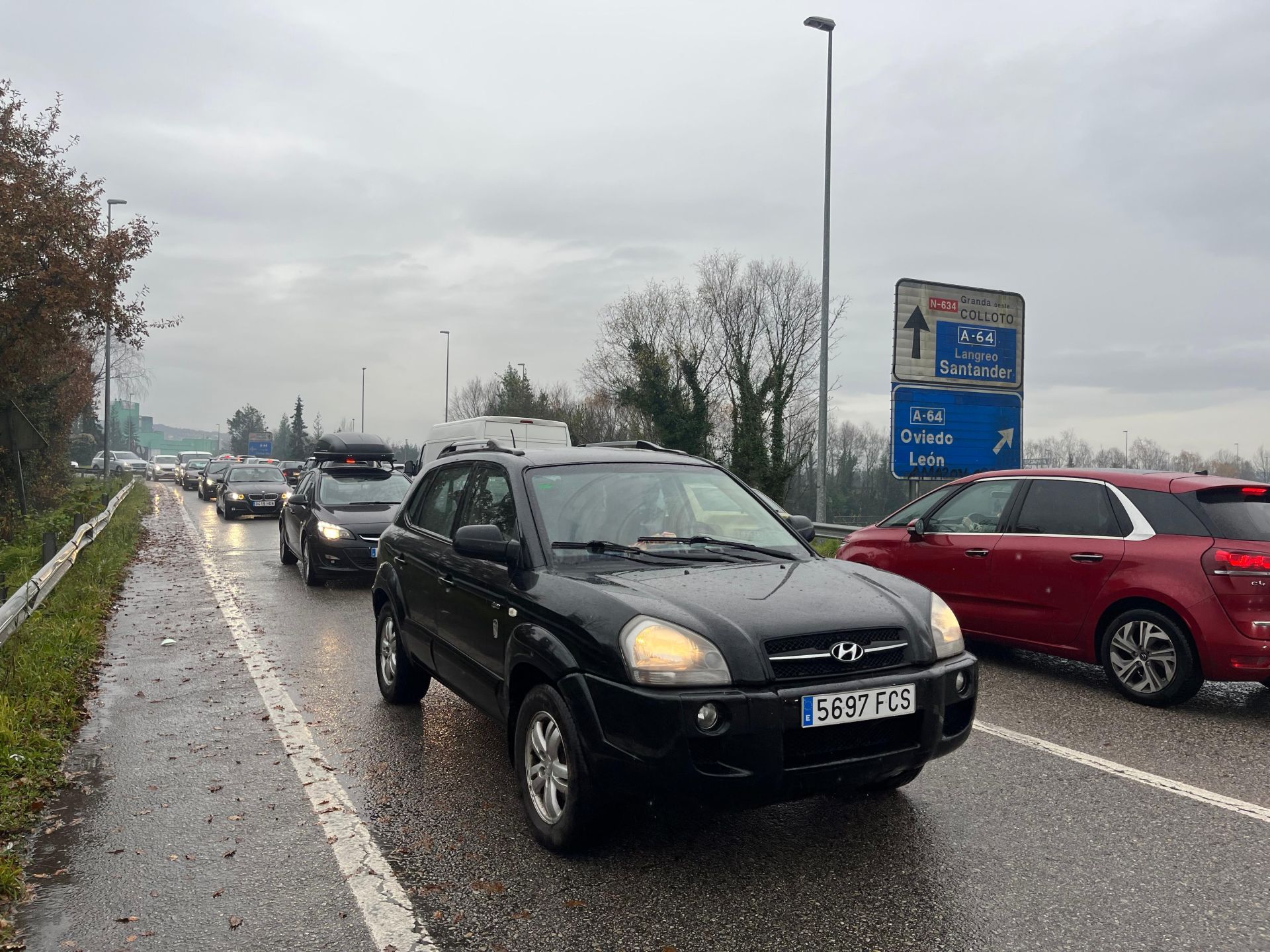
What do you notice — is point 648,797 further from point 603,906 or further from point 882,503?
point 882,503

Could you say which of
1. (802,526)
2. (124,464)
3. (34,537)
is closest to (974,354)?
(802,526)

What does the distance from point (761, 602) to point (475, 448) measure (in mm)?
10935

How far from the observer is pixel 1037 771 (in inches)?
197

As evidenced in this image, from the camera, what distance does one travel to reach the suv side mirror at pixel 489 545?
4.41 m

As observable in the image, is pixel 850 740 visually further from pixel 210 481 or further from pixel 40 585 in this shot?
pixel 210 481

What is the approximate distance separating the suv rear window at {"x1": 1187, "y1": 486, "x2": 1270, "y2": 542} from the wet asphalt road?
119 centimetres

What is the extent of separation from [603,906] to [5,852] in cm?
248

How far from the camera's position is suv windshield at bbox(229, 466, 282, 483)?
86.4 feet

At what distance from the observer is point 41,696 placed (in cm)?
628

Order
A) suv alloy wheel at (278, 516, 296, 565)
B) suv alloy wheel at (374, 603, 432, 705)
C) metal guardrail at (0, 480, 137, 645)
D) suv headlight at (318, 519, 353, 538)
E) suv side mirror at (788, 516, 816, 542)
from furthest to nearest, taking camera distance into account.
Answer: suv alloy wheel at (278, 516, 296, 565) → suv headlight at (318, 519, 353, 538) → metal guardrail at (0, 480, 137, 645) → suv alloy wheel at (374, 603, 432, 705) → suv side mirror at (788, 516, 816, 542)

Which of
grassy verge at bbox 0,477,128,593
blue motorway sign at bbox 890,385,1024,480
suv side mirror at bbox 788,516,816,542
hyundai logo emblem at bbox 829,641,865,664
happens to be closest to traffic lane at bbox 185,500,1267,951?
hyundai logo emblem at bbox 829,641,865,664

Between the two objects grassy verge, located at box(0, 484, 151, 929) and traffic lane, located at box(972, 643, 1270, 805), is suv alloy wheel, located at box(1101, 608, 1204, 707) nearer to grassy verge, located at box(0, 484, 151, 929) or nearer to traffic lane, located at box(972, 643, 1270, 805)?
traffic lane, located at box(972, 643, 1270, 805)

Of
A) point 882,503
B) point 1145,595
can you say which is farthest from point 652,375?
point 1145,595

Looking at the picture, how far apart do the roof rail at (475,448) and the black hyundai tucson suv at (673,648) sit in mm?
127
